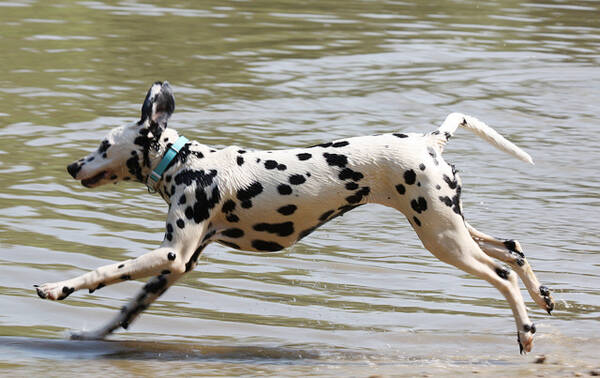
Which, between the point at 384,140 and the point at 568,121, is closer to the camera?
the point at 384,140

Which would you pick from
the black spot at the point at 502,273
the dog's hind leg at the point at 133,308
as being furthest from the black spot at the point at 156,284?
the black spot at the point at 502,273

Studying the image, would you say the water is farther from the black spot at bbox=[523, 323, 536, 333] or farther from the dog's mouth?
the dog's mouth

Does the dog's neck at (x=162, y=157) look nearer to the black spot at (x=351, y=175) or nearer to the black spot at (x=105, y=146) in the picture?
the black spot at (x=105, y=146)

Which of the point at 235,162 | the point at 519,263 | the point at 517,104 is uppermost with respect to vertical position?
the point at 235,162

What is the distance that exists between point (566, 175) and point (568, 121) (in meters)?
2.66

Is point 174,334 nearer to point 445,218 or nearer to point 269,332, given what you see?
point 269,332

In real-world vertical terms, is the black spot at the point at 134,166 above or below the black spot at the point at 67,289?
above

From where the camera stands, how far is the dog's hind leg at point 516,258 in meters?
7.74

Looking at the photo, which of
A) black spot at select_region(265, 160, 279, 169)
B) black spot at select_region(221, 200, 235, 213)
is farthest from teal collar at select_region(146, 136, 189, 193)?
black spot at select_region(265, 160, 279, 169)

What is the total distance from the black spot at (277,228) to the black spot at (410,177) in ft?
2.46

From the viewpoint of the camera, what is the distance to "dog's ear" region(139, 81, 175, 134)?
23.9ft

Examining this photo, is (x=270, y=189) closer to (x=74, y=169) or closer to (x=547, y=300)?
(x=74, y=169)

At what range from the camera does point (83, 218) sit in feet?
34.0

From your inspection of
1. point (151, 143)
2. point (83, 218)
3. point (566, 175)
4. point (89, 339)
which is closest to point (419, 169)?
point (151, 143)
